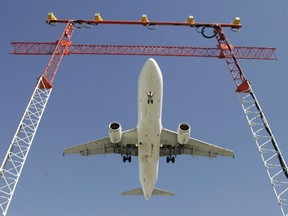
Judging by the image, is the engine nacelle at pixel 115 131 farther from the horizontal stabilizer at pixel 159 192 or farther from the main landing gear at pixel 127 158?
the horizontal stabilizer at pixel 159 192

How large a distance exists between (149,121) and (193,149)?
837cm

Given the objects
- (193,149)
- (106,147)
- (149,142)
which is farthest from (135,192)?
(149,142)

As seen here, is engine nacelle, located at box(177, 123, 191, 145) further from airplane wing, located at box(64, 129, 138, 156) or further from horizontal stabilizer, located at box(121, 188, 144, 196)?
horizontal stabilizer, located at box(121, 188, 144, 196)

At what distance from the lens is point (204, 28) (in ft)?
155

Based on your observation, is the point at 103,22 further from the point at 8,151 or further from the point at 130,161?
the point at 8,151

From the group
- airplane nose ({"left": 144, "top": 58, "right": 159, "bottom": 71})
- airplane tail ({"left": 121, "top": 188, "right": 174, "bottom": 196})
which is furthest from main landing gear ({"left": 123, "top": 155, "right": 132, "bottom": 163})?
airplane nose ({"left": 144, "top": 58, "right": 159, "bottom": 71})

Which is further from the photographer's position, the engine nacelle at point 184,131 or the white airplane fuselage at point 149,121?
the engine nacelle at point 184,131

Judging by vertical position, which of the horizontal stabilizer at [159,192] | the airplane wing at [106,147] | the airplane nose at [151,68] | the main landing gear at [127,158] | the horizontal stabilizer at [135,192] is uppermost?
the airplane nose at [151,68]

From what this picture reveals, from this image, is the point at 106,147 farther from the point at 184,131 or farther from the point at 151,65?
the point at 151,65

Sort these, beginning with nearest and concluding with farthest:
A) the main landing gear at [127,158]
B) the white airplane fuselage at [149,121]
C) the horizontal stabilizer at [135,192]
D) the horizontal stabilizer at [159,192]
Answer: the white airplane fuselage at [149,121], the main landing gear at [127,158], the horizontal stabilizer at [135,192], the horizontal stabilizer at [159,192]

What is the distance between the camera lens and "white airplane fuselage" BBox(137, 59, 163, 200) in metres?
30.6

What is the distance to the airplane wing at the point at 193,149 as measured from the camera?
122 ft

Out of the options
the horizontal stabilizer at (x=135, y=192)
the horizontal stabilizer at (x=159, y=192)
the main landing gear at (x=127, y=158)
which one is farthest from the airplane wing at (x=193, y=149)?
the horizontal stabilizer at (x=159, y=192)

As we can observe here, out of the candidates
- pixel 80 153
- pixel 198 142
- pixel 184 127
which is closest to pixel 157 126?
pixel 184 127
